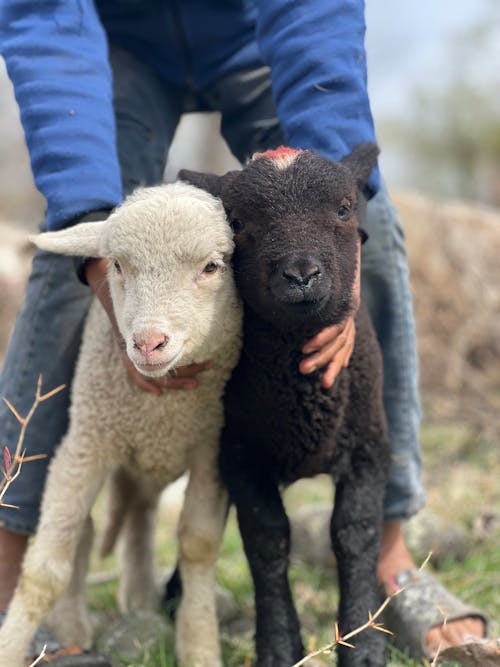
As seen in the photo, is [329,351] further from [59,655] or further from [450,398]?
[450,398]

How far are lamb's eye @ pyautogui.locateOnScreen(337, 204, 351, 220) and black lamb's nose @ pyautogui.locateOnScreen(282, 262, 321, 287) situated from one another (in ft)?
0.83

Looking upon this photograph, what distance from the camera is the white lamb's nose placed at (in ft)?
6.81

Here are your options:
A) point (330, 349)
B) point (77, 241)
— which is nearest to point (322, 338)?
point (330, 349)

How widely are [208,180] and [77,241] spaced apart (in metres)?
0.40

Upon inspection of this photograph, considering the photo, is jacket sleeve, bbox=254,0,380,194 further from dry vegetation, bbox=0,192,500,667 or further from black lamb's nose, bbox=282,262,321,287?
dry vegetation, bbox=0,192,500,667

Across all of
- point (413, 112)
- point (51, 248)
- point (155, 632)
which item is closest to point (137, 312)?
point (51, 248)

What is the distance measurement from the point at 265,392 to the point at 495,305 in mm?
4623

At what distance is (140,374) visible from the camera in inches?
96.3

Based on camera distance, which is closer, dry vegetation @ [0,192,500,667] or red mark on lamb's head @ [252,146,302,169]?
red mark on lamb's head @ [252,146,302,169]

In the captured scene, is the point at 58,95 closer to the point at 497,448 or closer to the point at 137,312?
the point at 137,312

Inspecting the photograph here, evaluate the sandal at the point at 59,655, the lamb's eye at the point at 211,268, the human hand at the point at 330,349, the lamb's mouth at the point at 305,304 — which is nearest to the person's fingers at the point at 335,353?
the human hand at the point at 330,349

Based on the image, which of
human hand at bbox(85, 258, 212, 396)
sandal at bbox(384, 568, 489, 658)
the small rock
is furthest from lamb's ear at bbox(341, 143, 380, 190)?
the small rock

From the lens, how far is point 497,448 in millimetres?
5348

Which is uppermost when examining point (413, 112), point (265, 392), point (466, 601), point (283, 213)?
point (283, 213)
